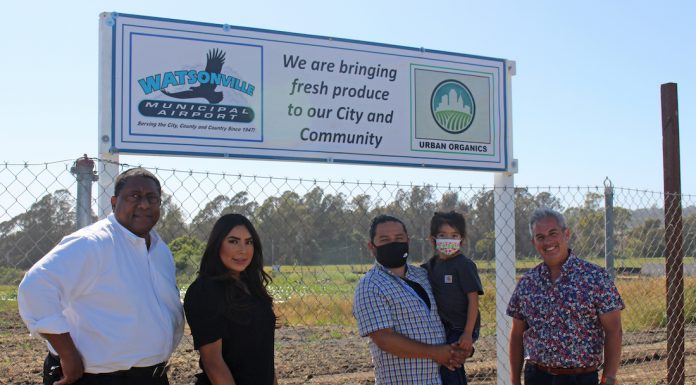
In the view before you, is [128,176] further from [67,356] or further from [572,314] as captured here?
[572,314]

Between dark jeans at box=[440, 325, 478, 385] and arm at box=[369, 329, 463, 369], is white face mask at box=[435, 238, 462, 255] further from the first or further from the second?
arm at box=[369, 329, 463, 369]

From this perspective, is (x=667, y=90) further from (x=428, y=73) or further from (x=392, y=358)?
(x=392, y=358)

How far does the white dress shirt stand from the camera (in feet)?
8.30

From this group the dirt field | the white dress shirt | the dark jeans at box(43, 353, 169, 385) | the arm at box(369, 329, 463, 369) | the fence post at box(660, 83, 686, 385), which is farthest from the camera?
the dirt field

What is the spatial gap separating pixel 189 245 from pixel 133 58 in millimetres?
1131

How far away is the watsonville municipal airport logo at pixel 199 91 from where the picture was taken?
4094 mm

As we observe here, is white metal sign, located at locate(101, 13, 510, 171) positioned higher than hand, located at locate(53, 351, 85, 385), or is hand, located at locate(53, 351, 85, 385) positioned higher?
white metal sign, located at locate(101, 13, 510, 171)

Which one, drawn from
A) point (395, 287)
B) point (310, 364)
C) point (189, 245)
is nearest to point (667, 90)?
point (395, 287)

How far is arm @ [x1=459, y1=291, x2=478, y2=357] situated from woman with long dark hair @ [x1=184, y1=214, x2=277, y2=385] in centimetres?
103

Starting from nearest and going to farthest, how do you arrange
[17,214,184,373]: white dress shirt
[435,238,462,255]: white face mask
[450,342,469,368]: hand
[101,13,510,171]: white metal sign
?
[17,214,184,373]: white dress shirt, [450,342,469,368]: hand, [435,238,462,255]: white face mask, [101,13,510,171]: white metal sign

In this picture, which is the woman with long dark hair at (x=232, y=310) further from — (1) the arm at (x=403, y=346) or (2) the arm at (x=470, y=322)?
(2) the arm at (x=470, y=322)

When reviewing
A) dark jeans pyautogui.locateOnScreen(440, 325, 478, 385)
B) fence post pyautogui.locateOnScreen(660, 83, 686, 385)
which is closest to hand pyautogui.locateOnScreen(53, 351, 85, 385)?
dark jeans pyautogui.locateOnScreen(440, 325, 478, 385)

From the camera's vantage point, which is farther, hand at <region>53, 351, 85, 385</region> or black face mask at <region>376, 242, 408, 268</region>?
black face mask at <region>376, 242, 408, 268</region>

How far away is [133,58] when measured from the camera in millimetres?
4070
